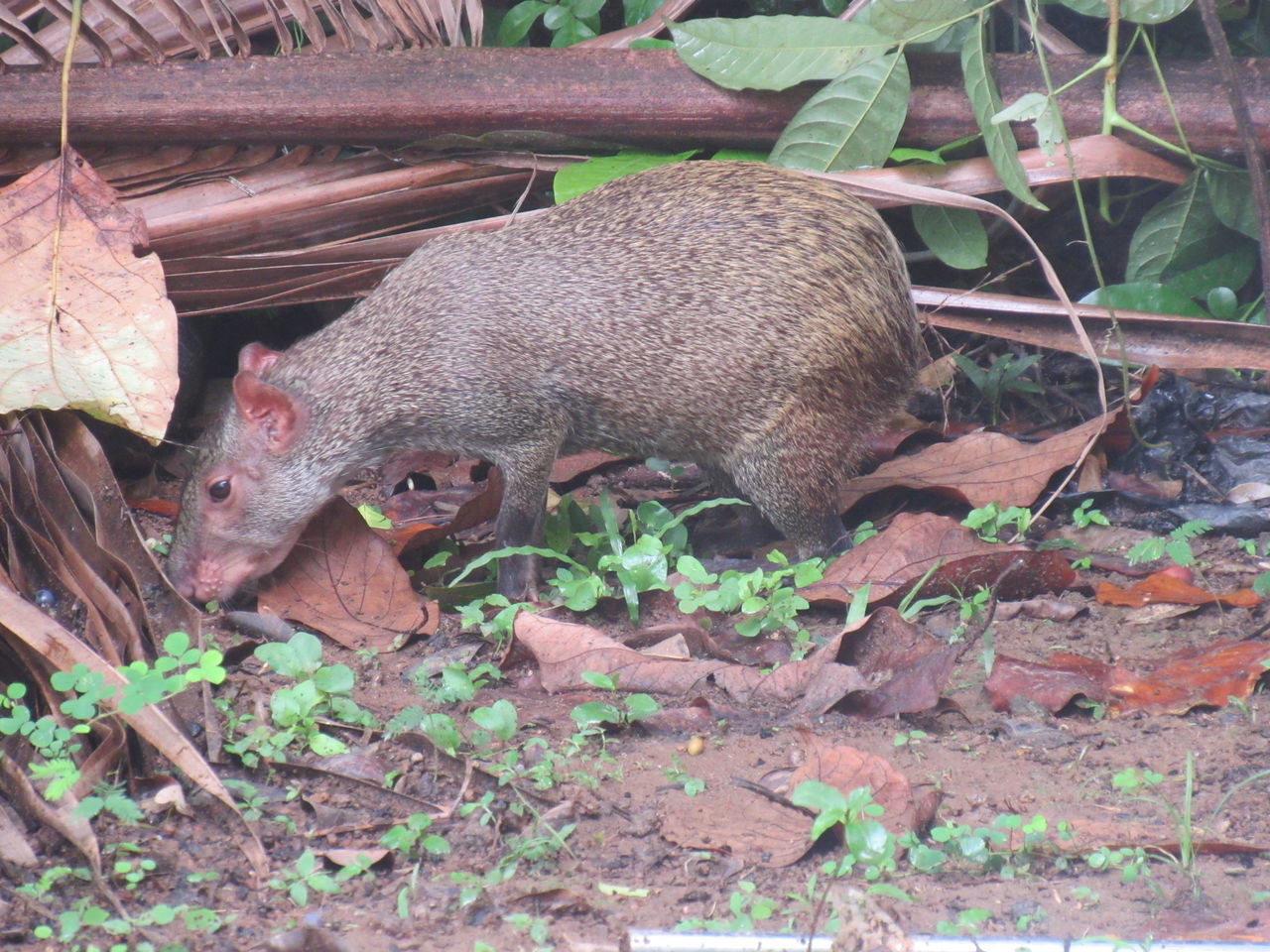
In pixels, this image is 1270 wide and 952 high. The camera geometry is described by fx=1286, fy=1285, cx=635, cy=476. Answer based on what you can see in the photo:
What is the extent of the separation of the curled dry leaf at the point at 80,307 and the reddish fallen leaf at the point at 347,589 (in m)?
0.85

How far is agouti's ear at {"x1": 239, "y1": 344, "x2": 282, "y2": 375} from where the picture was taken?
14.7 ft

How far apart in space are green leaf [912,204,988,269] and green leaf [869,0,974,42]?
0.61 meters

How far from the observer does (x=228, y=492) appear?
429 centimetres

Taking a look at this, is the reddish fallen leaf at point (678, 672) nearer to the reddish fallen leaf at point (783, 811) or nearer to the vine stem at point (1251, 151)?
the reddish fallen leaf at point (783, 811)

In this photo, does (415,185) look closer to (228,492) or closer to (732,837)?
(228,492)

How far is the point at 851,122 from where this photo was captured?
4516mm

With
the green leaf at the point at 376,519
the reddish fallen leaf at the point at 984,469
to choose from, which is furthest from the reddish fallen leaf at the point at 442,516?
the reddish fallen leaf at the point at 984,469

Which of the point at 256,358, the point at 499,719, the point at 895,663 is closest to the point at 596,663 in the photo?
the point at 499,719

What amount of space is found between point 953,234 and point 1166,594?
5.50ft

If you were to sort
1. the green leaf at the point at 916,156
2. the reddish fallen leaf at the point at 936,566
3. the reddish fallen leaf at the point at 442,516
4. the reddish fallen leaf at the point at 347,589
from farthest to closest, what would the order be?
the green leaf at the point at 916,156, the reddish fallen leaf at the point at 442,516, the reddish fallen leaf at the point at 347,589, the reddish fallen leaf at the point at 936,566

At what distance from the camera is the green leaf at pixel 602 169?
4766 millimetres

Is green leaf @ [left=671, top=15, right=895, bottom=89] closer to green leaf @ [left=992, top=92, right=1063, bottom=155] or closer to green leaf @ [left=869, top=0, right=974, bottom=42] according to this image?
green leaf @ [left=869, top=0, right=974, bottom=42]

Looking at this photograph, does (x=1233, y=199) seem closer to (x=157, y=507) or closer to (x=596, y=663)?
(x=596, y=663)

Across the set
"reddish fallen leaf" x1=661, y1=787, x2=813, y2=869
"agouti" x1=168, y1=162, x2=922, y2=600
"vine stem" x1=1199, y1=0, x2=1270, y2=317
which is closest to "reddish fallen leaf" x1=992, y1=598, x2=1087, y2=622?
"agouti" x1=168, y1=162, x2=922, y2=600
